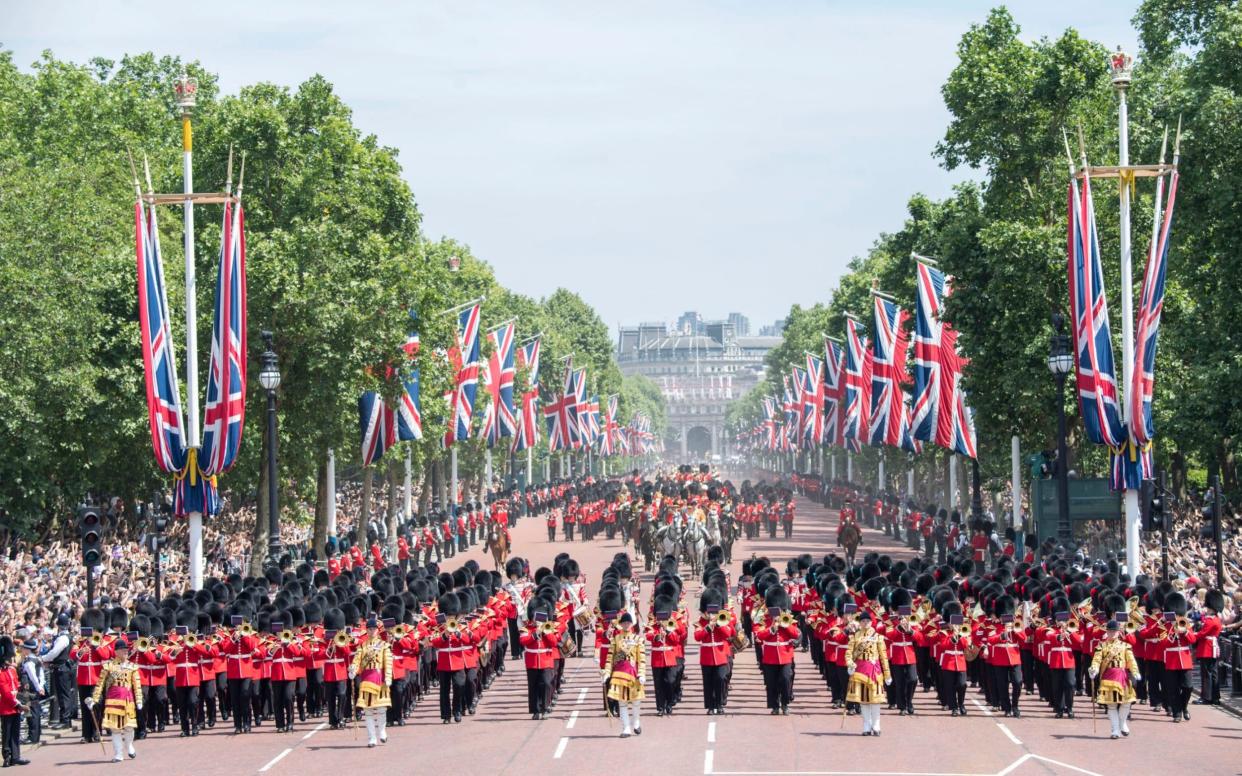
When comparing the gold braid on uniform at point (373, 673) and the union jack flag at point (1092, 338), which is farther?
the union jack flag at point (1092, 338)

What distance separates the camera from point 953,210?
4988cm

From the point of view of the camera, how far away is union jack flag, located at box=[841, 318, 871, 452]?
57466 mm

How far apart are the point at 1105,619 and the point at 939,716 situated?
2.33m

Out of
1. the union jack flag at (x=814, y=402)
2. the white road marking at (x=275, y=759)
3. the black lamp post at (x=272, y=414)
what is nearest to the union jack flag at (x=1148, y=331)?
the black lamp post at (x=272, y=414)

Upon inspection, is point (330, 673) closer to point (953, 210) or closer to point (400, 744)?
point (400, 744)

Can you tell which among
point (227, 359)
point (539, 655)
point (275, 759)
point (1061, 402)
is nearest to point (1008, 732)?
point (539, 655)

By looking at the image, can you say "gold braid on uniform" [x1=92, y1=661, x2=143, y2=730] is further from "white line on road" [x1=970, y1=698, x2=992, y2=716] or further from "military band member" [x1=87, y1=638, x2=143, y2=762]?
"white line on road" [x1=970, y1=698, x2=992, y2=716]

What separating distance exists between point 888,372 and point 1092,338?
1999cm

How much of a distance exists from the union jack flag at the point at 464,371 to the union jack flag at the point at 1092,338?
25.8 m

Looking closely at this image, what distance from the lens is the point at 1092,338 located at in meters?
30.1

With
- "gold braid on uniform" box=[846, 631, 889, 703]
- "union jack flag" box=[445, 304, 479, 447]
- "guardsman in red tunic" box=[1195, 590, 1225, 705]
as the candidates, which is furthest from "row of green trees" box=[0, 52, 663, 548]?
"guardsman in red tunic" box=[1195, 590, 1225, 705]

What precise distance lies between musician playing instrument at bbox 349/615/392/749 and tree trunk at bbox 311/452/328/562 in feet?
80.8

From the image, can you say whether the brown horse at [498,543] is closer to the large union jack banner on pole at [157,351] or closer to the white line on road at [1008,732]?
the large union jack banner on pole at [157,351]

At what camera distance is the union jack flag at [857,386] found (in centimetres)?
5747
